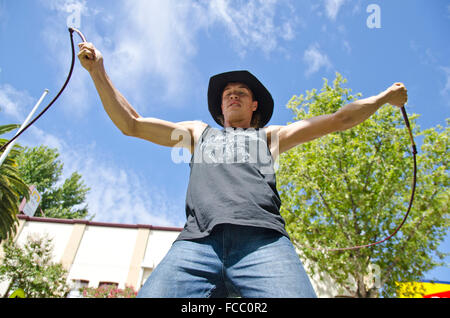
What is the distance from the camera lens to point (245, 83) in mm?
2725

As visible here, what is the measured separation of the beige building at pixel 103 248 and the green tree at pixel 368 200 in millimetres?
6714

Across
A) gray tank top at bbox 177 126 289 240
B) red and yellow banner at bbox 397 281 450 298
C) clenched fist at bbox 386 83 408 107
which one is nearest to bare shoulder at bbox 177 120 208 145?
gray tank top at bbox 177 126 289 240

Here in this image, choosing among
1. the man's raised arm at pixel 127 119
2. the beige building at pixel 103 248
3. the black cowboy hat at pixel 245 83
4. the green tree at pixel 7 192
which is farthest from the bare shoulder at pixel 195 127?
the beige building at pixel 103 248

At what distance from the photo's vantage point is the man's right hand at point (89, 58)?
202 centimetres

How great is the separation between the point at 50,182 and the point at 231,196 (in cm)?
4069

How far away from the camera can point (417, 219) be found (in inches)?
466

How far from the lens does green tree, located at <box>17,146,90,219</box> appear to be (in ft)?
112

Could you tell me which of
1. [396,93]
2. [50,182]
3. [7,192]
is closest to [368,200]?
[396,93]

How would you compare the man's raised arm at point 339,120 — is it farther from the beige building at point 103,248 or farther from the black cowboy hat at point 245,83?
the beige building at point 103,248

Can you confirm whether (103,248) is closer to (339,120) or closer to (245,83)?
(245,83)

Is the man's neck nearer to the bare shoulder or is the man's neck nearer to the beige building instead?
the bare shoulder

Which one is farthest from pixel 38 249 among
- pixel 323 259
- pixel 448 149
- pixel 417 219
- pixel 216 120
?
pixel 448 149

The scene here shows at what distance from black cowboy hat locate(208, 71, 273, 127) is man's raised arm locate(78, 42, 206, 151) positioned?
58 centimetres
